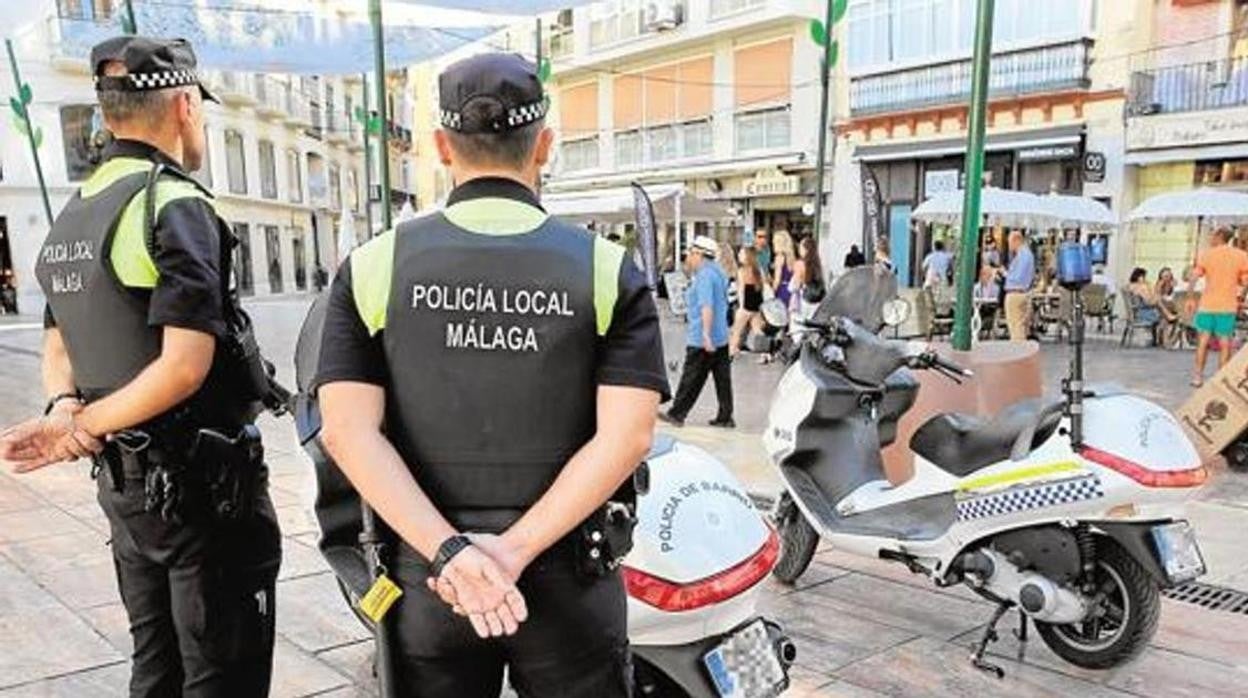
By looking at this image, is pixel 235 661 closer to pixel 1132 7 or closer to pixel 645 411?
pixel 645 411

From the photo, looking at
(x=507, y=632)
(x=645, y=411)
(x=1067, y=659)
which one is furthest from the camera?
(x=1067, y=659)

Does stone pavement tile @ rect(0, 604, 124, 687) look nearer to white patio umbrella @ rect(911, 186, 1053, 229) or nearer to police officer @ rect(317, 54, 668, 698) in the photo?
police officer @ rect(317, 54, 668, 698)

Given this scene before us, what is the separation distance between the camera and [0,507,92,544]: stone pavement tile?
4.78m

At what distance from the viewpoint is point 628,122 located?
2639 centimetres

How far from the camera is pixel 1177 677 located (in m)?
3.20

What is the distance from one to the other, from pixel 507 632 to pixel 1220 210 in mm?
14117

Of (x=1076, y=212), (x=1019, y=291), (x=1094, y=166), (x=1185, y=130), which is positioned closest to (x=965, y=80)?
(x=1094, y=166)

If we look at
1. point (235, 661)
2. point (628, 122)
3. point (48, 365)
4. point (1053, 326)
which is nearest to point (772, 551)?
point (235, 661)

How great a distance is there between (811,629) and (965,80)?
1709 cm

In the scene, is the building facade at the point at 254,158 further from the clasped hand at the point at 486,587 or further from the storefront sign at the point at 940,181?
the storefront sign at the point at 940,181

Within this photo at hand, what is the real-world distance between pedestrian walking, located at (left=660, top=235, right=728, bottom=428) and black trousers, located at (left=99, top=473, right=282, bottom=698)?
5.79 meters

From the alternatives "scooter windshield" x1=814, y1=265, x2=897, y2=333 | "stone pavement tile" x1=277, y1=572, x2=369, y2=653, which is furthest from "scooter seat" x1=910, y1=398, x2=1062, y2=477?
"stone pavement tile" x1=277, y1=572, x2=369, y2=653

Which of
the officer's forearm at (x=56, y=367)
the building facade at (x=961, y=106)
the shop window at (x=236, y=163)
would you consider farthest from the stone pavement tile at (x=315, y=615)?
the shop window at (x=236, y=163)

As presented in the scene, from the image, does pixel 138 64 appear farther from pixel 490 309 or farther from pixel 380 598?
pixel 380 598
